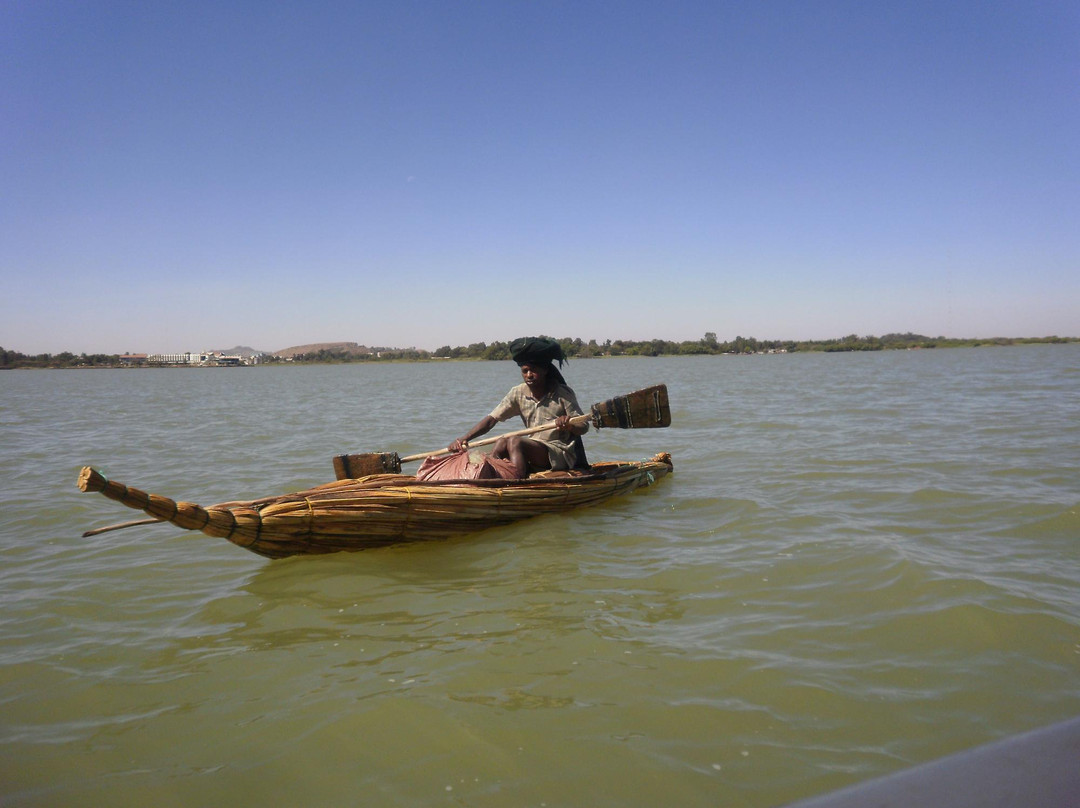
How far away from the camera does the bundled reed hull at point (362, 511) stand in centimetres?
463

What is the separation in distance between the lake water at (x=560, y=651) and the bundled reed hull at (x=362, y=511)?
18 cm

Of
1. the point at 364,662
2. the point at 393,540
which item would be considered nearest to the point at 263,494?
the point at 393,540

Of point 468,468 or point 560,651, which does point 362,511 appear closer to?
point 468,468

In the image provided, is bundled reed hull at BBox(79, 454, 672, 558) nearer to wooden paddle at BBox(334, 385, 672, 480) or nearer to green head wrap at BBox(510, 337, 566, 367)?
wooden paddle at BBox(334, 385, 672, 480)

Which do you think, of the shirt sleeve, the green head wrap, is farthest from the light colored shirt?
the green head wrap

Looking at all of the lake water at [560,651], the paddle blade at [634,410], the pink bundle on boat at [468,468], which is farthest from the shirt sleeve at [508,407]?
the lake water at [560,651]

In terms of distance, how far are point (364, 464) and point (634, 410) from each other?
276 centimetres

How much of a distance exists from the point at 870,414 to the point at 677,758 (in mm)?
14621

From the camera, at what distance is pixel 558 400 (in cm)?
721

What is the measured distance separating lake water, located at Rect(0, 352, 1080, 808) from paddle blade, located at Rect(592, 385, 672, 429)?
972 millimetres

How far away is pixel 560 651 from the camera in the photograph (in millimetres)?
3861

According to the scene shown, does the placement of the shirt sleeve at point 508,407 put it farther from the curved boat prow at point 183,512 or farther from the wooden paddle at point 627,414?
the curved boat prow at point 183,512

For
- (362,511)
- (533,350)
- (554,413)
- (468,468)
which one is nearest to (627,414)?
(554,413)

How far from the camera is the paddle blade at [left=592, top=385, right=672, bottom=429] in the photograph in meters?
7.04
